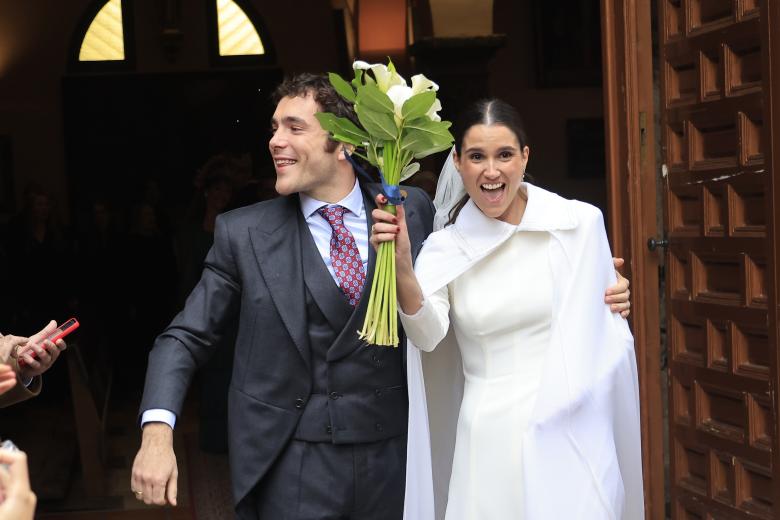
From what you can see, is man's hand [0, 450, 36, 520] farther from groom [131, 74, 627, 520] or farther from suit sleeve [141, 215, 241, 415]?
groom [131, 74, 627, 520]

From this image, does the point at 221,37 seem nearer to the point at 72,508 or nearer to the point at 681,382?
the point at 72,508

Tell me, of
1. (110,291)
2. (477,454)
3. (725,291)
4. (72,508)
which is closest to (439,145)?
(477,454)

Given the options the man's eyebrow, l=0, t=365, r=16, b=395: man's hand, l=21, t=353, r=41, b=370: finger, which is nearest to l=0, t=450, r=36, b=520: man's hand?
l=0, t=365, r=16, b=395: man's hand

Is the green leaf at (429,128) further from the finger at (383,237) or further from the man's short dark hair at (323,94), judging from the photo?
the man's short dark hair at (323,94)

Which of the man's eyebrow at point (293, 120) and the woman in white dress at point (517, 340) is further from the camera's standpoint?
the man's eyebrow at point (293, 120)

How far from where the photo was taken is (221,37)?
490 inches

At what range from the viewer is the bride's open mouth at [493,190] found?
3474mm

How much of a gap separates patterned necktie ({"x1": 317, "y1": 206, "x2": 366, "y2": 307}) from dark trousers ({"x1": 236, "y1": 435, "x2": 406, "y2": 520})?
1.38 ft

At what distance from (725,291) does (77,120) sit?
29.3 ft

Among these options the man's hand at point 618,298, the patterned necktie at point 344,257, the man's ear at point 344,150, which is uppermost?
the man's ear at point 344,150

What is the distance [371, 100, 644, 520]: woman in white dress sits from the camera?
3.43 metres

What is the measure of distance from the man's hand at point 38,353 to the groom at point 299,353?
0.29 metres

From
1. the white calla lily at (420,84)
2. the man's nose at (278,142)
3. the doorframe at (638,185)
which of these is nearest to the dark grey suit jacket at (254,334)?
the man's nose at (278,142)

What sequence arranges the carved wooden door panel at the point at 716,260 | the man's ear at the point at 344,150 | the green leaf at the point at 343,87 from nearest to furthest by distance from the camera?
the green leaf at the point at 343,87
the man's ear at the point at 344,150
the carved wooden door panel at the point at 716,260
